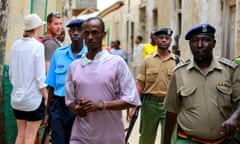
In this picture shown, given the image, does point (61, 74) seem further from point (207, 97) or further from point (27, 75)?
point (207, 97)

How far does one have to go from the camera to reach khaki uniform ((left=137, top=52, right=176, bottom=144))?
7.05 m

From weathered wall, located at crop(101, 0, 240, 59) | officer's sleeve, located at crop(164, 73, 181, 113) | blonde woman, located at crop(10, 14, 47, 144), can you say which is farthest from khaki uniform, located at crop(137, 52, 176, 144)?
weathered wall, located at crop(101, 0, 240, 59)

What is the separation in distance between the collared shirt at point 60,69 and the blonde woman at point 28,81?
0.26m

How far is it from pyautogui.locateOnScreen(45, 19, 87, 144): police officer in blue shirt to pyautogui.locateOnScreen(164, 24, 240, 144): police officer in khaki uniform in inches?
62.0

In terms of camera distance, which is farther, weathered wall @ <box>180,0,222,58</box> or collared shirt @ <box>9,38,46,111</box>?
weathered wall @ <box>180,0,222,58</box>

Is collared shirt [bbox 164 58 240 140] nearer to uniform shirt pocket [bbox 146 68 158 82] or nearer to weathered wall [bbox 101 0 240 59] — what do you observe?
uniform shirt pocket [bbox 146 68 158 82]

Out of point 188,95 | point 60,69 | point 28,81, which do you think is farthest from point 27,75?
point 188,95

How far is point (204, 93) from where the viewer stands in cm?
434

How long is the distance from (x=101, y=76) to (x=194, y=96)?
2.40 ft

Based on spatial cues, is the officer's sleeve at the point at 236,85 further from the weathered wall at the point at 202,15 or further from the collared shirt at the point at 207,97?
the weathered wall at the point at 202,15

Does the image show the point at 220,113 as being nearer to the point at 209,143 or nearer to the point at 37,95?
the point at 209,143

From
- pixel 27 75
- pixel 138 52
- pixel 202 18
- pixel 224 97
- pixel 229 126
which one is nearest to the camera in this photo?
pixel 229 126

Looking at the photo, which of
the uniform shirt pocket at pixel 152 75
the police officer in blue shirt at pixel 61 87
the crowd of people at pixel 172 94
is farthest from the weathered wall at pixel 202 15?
the crowd of people at pixel 172 94

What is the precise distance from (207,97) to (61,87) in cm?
197
